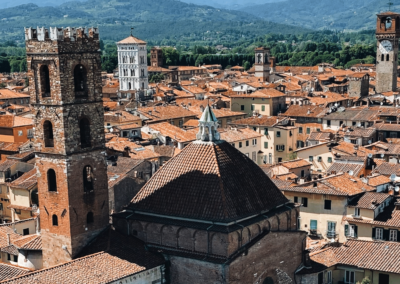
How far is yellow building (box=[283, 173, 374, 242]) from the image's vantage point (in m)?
40.5

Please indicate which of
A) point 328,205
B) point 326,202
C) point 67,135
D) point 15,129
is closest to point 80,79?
point 67,135

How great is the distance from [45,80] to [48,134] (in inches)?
95.1

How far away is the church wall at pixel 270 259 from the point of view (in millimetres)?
29062

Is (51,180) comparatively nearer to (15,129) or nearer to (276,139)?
(15,129)

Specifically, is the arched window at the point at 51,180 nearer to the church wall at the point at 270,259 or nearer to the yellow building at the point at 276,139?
the church wall at the point at 270,259

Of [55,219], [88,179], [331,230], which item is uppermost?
[88,179]

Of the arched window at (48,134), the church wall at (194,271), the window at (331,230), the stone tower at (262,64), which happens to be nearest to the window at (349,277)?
the window at (331,230)

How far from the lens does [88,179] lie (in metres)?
31.4

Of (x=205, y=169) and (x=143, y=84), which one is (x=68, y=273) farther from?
(x=143, y=84)

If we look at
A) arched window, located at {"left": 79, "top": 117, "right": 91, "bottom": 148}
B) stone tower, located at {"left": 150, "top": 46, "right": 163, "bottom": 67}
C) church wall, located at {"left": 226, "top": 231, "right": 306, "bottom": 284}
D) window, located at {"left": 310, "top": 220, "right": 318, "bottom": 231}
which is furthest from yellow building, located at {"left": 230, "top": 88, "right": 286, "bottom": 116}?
stone tower, located at {"left": 150, "top": 46, "right": 163, "bottom": 67}

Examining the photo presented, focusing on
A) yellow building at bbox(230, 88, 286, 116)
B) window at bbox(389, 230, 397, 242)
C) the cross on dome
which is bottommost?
window at bbox(389, 230, 397, 242)

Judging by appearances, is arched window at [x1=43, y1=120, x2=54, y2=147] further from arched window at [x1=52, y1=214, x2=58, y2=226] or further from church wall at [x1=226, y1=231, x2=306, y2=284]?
church wall at [x1=226, y1=231, x2=306, y2=284]

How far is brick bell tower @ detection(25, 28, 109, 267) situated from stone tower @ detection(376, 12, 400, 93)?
82438 mm

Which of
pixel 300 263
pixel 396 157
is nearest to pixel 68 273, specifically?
pixel 300 263
